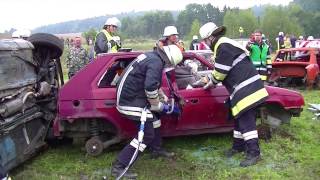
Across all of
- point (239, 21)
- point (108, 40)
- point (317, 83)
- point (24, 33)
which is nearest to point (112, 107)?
point (108, 40)

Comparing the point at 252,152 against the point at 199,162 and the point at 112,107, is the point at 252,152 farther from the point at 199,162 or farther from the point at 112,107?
the point at 112,107

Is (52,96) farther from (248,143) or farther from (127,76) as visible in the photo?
(248,143)

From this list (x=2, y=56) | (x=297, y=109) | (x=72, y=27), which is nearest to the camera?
(x=2, y=56)

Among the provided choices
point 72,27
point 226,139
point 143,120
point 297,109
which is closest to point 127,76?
point 143,120

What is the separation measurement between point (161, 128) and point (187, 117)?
385mm

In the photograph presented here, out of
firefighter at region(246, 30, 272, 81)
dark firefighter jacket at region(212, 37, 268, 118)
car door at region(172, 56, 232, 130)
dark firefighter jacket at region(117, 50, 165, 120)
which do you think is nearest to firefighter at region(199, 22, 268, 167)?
dark firefighter jacket at region(212, 37, 268, 118)

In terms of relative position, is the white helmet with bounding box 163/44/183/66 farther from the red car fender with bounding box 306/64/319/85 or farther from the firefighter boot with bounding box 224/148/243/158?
the red car fender with bounding box 306/64/319/85

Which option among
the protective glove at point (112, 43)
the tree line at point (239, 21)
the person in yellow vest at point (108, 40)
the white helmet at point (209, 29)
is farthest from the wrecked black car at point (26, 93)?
the tree line at point (239, 21)

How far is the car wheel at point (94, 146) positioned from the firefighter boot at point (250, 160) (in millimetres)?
1880

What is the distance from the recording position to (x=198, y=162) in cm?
617

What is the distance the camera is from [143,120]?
561 cm

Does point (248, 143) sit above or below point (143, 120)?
below

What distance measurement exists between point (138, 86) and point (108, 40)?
3386 millimetres

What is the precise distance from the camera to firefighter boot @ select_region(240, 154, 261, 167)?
592 cm
